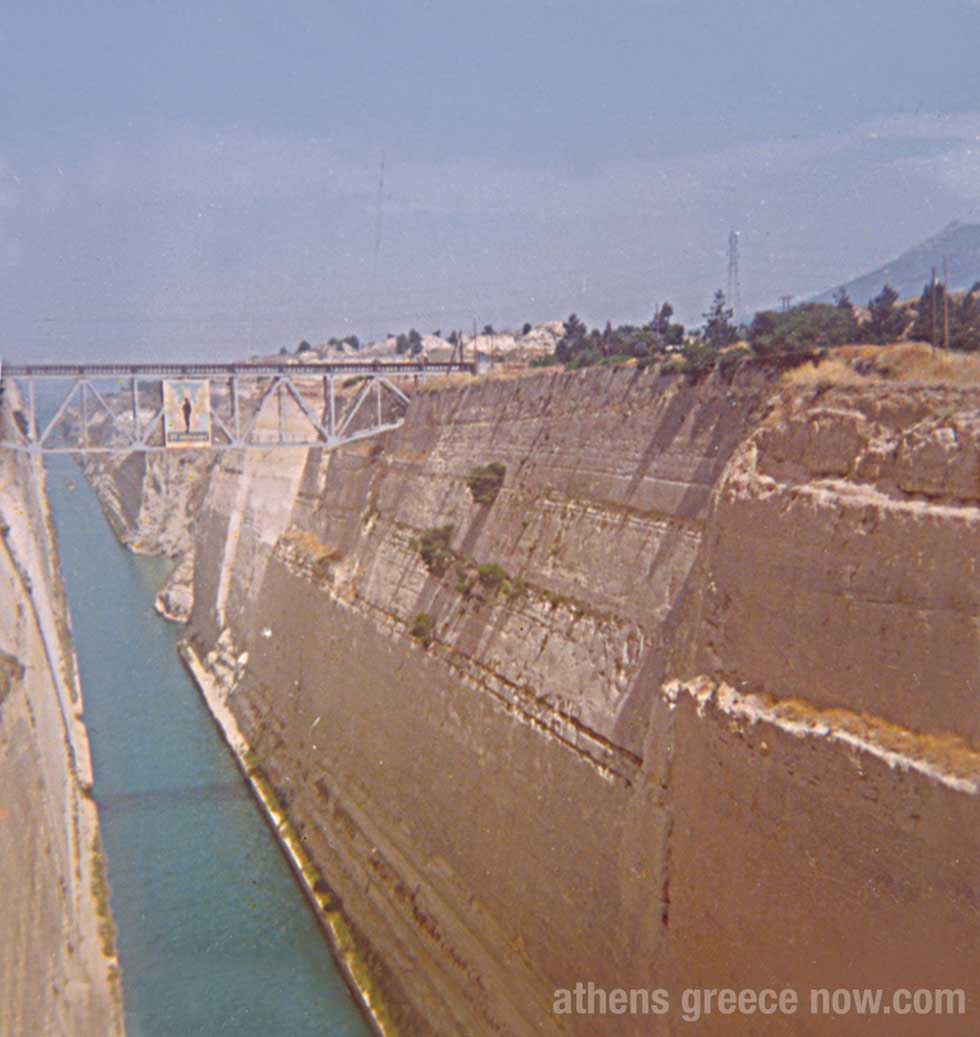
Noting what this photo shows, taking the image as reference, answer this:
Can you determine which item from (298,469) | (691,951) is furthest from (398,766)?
(298,469)

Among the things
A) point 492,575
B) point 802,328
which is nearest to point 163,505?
point 492,575

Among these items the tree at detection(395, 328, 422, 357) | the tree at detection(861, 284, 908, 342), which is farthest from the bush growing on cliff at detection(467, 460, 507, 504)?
the tree at detection(395, 328, 422, 357)

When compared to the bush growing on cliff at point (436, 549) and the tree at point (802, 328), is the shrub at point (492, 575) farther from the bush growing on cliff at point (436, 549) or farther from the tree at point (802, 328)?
the tree at point (802, 328)

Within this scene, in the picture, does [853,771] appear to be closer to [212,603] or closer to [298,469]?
[298,469]

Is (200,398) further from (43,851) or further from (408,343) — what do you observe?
(408,343)

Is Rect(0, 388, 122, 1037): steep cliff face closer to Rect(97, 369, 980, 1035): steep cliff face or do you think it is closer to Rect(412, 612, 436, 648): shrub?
Rect(97, 369, 980, 1035): steep cliff face

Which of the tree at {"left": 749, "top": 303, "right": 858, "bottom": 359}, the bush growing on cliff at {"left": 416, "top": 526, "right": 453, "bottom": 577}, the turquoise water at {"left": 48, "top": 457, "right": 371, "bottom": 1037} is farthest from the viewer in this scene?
the bush growing on cliff at {"left": 416, "top": 526, "right": 453, "bottom": 577}
